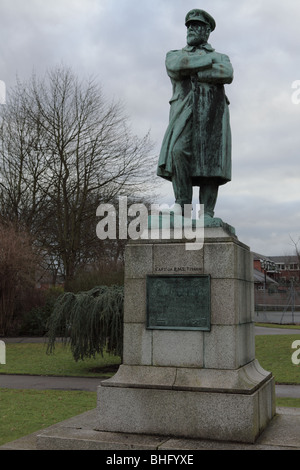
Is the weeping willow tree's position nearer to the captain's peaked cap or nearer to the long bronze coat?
the long bronze coat

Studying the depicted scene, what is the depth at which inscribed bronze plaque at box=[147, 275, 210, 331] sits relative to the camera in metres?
5.98

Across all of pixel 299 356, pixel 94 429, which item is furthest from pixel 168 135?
pixel 299 356

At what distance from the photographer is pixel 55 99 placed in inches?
1147

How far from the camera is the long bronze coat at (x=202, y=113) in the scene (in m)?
6.64

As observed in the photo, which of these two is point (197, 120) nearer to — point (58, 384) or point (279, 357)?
point (58, 384)

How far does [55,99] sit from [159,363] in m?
25.4

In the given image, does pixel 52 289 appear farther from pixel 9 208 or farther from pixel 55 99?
pixel 55 99

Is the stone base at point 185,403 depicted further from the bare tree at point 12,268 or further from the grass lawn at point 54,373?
the bare tree at point 12,268

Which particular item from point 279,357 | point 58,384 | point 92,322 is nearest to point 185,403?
point 58,384

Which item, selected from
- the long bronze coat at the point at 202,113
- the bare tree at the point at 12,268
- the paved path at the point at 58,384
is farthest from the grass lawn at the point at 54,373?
the long bronze coat at the point at 202,113

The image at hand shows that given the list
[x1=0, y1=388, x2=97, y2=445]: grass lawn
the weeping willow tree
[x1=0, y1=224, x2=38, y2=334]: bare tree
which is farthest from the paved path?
[x1=0, y1=224, x2=38, y2=334]: bare tree

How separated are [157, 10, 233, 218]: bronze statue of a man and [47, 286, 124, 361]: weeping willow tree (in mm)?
6855

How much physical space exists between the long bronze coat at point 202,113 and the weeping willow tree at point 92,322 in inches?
275
